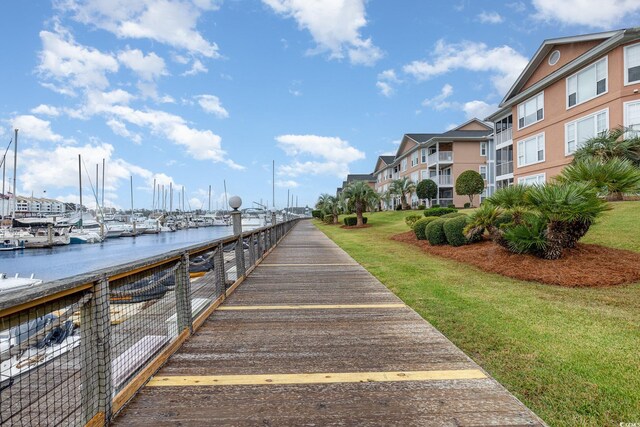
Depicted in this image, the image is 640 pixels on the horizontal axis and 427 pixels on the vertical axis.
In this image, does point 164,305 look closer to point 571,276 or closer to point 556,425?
point 556,425

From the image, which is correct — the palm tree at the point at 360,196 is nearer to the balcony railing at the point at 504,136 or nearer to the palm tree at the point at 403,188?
the palm tree at the point at 403,188

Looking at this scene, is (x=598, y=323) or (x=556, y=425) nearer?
(x=556, y=425)

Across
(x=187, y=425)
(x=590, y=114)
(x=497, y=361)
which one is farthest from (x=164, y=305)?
(x=590, y=114)

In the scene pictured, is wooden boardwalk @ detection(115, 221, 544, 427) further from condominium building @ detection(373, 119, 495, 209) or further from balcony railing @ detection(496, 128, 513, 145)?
condominium building @ detection(373, 119, 495, 209)

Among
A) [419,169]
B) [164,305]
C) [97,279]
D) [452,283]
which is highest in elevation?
[419,169]

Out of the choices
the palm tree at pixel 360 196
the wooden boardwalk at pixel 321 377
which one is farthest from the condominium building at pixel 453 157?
the wooden boardwalk at pixel 321 377

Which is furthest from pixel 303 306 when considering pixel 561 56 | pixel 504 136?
pixel 504 136

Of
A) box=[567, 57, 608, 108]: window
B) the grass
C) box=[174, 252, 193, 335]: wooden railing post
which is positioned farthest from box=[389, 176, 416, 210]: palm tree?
box=[174, 252, 193, 335]: wooden railing post

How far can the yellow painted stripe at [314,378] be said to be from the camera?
129 inches

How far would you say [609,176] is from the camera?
9062 millimetres

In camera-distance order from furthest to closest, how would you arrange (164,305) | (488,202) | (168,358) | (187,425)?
1. (488,202)
2. (164,305)
3. (168,358)
4. (187,425)

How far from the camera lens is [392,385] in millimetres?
3211

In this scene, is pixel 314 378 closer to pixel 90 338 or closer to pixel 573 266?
pixel 90 338

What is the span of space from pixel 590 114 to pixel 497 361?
21.3m
